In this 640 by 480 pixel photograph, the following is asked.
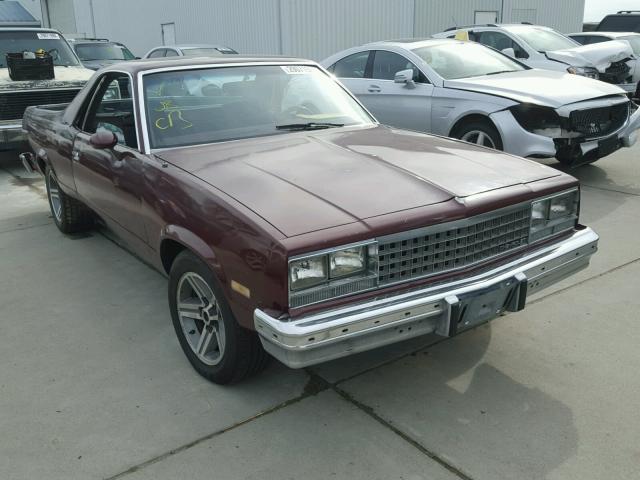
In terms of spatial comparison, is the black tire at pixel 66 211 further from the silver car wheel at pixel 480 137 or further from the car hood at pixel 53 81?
the silver car wheel at pixel 480 137

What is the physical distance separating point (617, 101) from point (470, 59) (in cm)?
178

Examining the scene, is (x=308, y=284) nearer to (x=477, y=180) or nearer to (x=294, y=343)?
(x=294, y=343)

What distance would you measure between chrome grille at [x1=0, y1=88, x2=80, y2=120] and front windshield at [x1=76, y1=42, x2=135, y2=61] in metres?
6.90

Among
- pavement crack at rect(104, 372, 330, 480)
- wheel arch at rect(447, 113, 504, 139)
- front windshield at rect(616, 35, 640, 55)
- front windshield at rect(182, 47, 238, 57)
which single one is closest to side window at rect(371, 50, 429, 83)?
wheel arch at rect(447, 113, 504, 139)

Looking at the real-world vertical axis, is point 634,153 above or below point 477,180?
below

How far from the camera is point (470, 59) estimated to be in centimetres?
741

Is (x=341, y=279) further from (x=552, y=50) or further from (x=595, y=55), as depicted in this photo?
(x=595, y=55)

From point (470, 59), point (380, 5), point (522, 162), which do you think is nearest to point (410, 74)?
point (470, 59)

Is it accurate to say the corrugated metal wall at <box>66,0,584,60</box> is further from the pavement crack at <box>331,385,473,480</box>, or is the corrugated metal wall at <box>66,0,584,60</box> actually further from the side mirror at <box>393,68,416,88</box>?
the pavement crack at <box>331,385,473,480</box>

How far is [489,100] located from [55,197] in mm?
4449

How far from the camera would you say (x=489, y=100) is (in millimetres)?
6406

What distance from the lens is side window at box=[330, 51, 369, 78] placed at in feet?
26.3

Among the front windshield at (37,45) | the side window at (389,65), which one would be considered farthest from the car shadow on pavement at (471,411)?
the front windshield at (37,45)

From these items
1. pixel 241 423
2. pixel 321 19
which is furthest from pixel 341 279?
pixel 321 19
